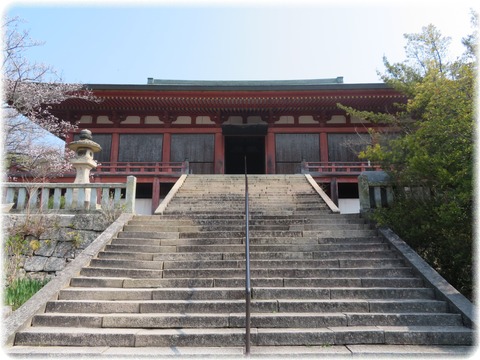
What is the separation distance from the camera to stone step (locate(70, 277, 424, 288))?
4352mm

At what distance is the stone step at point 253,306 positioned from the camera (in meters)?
3.82

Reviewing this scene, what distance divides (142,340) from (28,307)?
1609mm

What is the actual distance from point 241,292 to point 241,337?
84 cm

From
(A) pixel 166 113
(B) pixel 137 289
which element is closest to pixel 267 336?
(B) pixel 137 289

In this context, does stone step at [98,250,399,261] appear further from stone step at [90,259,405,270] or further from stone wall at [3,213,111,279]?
stone wall at [3,213,111,279]

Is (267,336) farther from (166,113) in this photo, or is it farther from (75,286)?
(166,113)

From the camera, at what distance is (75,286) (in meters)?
4.41

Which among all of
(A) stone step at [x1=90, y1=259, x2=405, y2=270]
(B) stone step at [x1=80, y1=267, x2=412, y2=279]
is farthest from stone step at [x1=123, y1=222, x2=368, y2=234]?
(B) stone step at [x1=80, y1=267, x2=412, y2=279]

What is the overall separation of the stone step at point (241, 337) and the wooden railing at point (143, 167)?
Answer: 8.86 metres

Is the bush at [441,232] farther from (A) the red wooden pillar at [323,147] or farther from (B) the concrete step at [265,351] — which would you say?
(A) the red wooden pillar at [323,147]

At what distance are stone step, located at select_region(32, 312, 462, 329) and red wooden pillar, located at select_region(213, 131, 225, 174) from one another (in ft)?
31.4

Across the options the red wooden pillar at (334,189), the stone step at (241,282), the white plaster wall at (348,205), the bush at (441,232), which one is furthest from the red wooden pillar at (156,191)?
the bush at (441,232)

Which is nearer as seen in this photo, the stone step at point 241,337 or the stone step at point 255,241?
the stone step at point 241,337

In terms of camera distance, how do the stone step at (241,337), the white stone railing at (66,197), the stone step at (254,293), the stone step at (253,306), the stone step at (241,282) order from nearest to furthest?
the stone step at (241,337)
the stone step at (253,306)
the stone step at (254,293)
the stone step at (241,282)
the white stone railing at (66,197)
